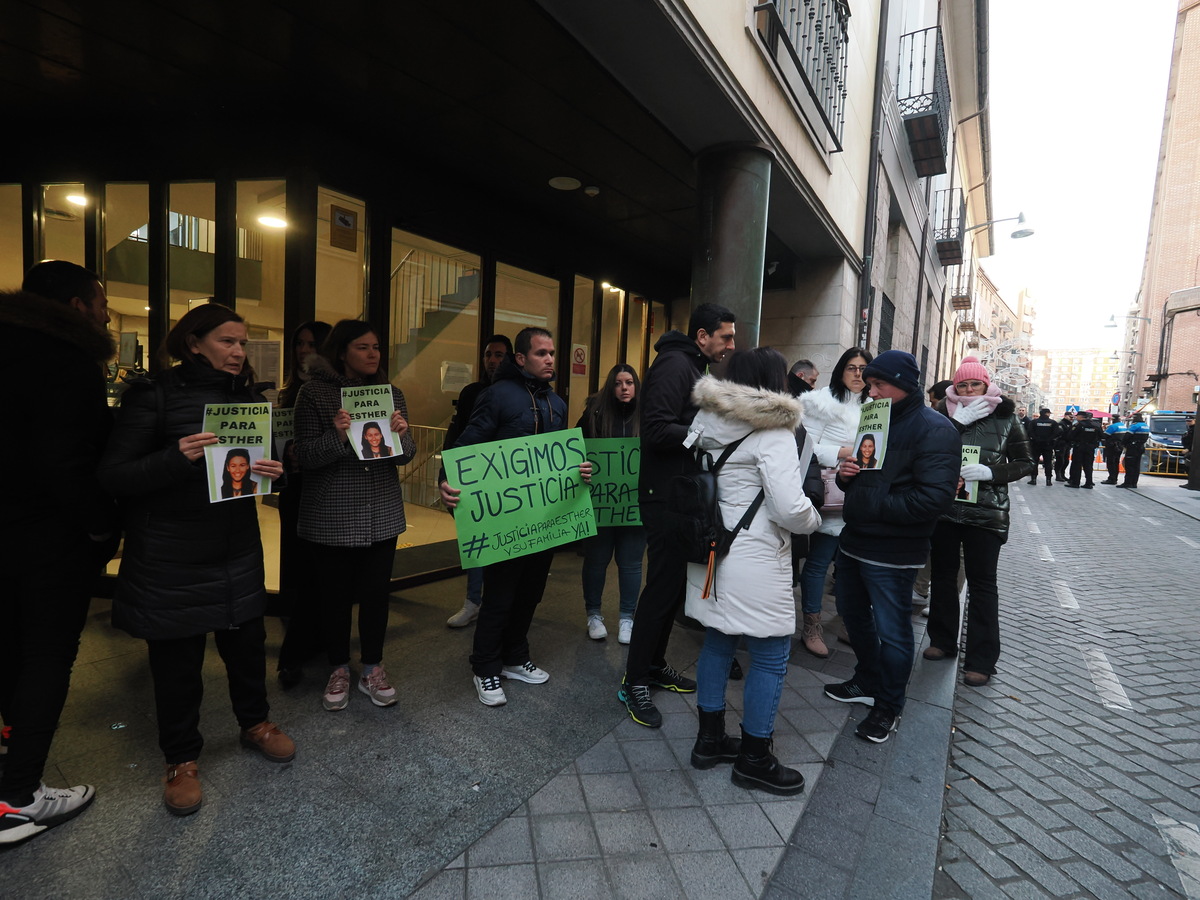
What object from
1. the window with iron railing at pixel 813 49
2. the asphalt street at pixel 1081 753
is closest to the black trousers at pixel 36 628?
the asphalt street at pixel 1081 753

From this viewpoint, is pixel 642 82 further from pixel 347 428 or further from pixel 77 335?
pixel 77 335

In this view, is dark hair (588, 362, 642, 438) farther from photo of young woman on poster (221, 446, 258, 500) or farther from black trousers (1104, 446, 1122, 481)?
black trousers (1104, 446, 1122, 481)

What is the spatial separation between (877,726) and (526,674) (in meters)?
1.93

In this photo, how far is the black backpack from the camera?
2.69 m

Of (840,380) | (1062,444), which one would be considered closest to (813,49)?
(840,380)

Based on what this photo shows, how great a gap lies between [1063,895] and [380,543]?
326 cm

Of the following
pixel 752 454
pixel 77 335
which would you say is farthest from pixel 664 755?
pixel 77 335

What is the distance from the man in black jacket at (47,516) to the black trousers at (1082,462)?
21.1 meters

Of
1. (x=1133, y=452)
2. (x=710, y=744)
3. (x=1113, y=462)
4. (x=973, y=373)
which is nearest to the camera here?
(x=710, y=744)

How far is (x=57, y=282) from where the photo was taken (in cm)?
243

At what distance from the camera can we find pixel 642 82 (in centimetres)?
427

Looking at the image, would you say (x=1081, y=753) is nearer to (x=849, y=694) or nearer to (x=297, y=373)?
(x=849, y=694)

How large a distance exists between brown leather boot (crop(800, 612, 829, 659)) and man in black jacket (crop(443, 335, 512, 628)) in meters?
2.32

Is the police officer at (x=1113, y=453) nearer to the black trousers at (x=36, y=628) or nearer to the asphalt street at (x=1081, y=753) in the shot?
the asphalt street at (x=1081, y=753)
